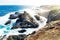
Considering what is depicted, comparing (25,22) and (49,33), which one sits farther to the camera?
(25,22)

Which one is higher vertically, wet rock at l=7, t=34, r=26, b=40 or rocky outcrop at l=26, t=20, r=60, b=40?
rocky outcrop at l=26, t=20, r=60, b=40

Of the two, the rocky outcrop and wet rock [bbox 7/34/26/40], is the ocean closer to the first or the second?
wet rock [bbox 7/34/26/40]

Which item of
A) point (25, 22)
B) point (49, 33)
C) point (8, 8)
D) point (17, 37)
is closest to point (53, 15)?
point (49, 33)

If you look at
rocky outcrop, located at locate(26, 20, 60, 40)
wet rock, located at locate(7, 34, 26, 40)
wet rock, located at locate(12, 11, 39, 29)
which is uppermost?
wet rock, located at locate(12, 11, 39, 29)

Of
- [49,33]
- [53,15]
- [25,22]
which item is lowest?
[49,33]

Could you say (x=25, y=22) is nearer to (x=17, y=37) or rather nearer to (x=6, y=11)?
(x=17, y=37)

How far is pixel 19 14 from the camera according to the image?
5332mm

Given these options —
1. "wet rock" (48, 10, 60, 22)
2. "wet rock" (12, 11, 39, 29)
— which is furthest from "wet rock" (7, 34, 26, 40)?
"wet rock" (48, 10, 60, 22)

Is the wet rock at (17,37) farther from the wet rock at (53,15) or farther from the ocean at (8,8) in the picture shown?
the wet rock at (53,15)

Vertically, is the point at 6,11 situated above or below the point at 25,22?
above

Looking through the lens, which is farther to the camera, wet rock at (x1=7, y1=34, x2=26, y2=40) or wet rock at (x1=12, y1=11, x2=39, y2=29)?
wet rock at (x1=12, y1=11, x2=39, y2=29)

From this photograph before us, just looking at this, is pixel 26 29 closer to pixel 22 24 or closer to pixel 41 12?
pixel 22 24

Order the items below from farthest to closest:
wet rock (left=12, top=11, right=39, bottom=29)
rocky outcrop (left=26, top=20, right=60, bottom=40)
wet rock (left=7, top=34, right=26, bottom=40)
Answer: wet rock (left=12, top=11, right=39, bottom=29) < wet rock (left=7, top=34, right=26, bottom=40) < rocky outcrop (left=26, top=20, right=60, bottom=40)

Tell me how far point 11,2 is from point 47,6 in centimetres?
108
